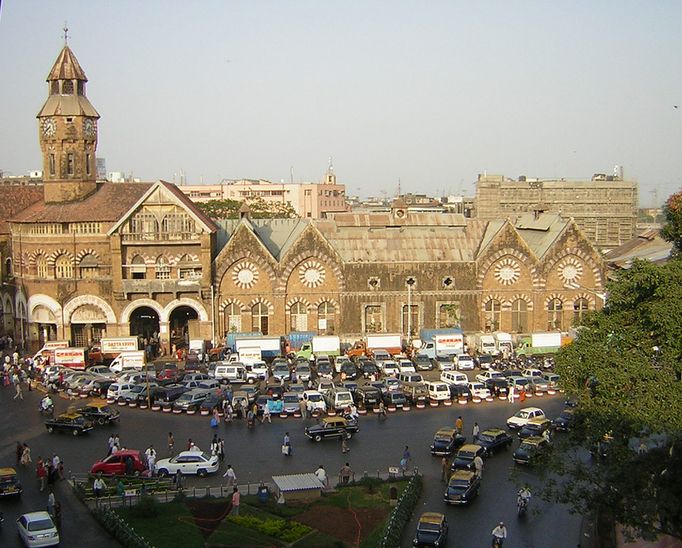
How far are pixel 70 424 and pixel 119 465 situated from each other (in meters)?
8.89

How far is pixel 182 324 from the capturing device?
76.5m

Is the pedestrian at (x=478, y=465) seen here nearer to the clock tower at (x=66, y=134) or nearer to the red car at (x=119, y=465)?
the red car at (x=119, y=465)

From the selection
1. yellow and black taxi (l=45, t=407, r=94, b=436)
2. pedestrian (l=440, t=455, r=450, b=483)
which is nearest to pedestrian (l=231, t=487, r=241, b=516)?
pedestrian (l=440, t=455, r=450, b=483)

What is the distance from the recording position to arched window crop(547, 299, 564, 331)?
76000 millimetres

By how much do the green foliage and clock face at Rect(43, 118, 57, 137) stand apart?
50.8 meters

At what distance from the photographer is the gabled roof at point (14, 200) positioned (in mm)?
79438

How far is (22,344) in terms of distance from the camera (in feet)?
249

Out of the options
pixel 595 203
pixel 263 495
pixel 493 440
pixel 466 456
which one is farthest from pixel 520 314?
pixel 595 203

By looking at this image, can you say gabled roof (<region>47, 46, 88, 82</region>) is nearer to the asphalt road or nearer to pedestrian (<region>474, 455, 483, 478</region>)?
the asphalt road

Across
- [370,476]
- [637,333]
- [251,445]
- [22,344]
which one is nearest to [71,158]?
[22,344]

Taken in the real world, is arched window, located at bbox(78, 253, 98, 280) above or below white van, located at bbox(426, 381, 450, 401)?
above

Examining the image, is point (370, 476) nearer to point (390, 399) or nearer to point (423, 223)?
point (390, 399)

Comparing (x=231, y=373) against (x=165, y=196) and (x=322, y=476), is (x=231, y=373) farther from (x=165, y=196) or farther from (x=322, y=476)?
(x=322, y=476)

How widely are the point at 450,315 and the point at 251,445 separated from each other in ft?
103
